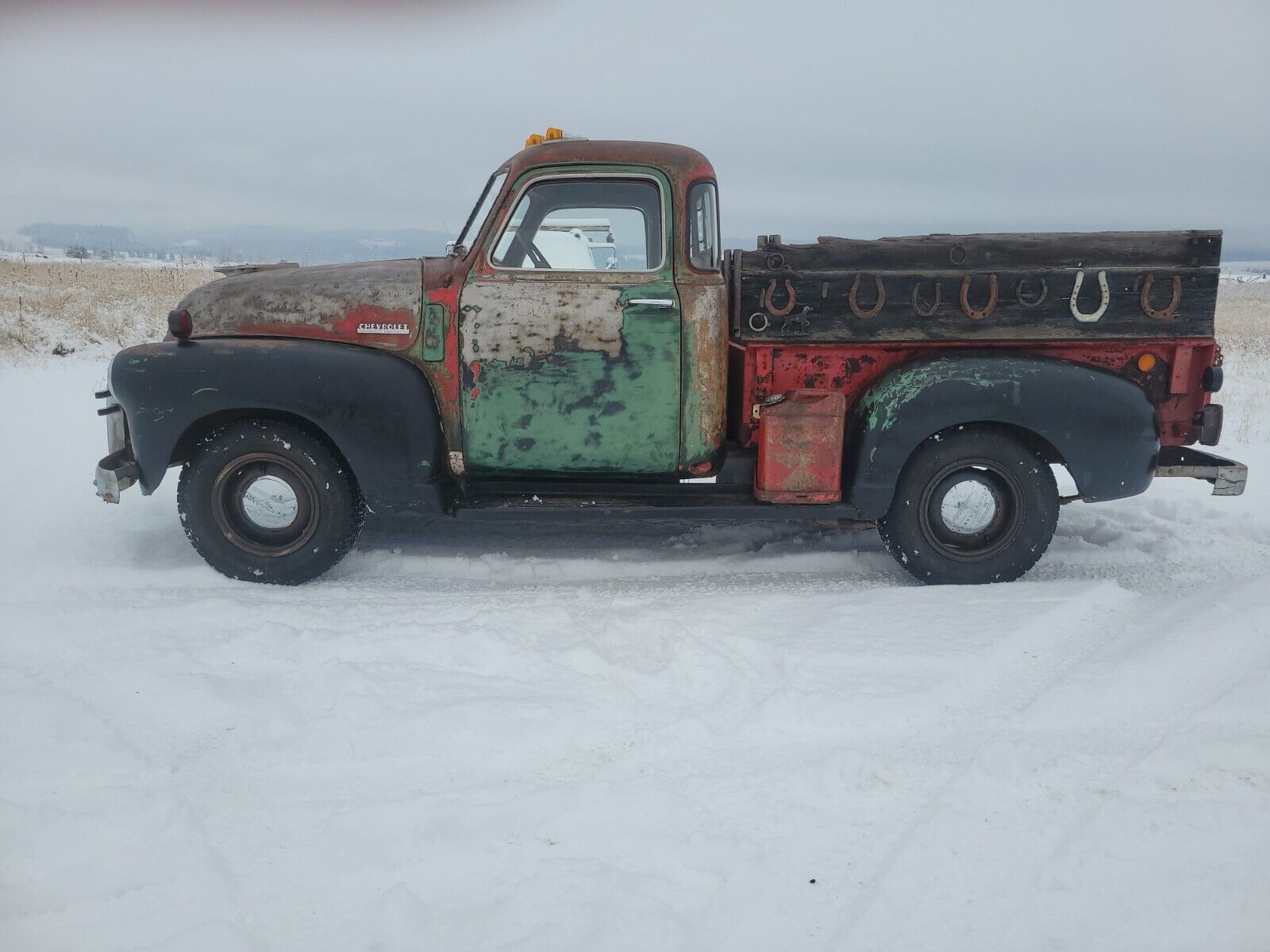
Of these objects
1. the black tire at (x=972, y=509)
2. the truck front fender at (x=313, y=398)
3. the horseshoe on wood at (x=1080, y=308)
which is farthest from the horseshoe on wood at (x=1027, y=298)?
the truck front fender at (x=313, y=398)

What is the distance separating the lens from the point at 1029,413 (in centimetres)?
411

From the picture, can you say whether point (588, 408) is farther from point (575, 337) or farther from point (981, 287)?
point (981, 287)

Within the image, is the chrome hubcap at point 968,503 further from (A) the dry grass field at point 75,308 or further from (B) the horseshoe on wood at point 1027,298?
(A) the dry grass field at point 75,308

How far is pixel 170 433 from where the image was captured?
4230 millimetres

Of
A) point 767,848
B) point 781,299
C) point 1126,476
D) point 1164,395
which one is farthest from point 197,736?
point 1164,395

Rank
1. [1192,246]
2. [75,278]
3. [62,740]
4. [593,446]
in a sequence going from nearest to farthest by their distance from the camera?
[62,740] < [1192,246] < [593,446] < [75,278]

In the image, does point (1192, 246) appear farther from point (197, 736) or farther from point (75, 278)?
point (75, 278)

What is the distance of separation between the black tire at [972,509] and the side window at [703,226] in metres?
1.36

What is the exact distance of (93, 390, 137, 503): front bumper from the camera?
425 centimetres

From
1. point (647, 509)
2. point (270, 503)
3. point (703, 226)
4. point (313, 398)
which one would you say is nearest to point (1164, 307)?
point (703, 226)

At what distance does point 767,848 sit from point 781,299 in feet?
8.57

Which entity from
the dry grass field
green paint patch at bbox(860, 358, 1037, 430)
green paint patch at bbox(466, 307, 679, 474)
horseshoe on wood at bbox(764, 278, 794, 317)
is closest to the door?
green paint patch at bbox(466, 307, 679, 474)

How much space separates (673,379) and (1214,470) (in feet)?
8.53

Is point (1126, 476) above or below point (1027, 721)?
above
